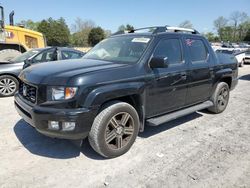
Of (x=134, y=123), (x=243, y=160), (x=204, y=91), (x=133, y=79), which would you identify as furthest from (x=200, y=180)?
(x=204, y=91)

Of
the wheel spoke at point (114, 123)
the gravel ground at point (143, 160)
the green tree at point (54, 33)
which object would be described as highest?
the green tree at point (54, 33)

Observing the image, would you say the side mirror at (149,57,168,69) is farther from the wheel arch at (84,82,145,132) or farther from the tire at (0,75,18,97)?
the tire at (0,75,18,97)

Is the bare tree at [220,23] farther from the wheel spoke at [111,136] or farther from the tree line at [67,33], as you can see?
the wheel spoke at [111,136]

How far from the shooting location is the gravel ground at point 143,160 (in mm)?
3066

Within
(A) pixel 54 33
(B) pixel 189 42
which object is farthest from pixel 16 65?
(A) pixel 54 33

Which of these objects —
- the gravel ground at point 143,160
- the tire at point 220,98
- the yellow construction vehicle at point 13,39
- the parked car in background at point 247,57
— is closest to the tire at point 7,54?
the yellow construction vehicle at point 13,39

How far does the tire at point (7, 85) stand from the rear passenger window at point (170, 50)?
523 centimetres

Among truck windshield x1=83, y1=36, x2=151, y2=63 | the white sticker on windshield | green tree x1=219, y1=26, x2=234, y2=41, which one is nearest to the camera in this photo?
truck windshield x1=83, y1=36, x2=151, y2=63

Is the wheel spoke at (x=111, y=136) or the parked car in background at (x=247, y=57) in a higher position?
the parked car in background at (x=247, y=57)

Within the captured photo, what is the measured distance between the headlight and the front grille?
13.9 inches

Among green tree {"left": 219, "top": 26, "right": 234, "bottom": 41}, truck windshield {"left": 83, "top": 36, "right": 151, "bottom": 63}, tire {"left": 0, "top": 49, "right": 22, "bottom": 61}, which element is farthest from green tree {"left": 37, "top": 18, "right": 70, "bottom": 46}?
green tree {"left": 219, "top": 26, "right": 234, "bottom": 41}

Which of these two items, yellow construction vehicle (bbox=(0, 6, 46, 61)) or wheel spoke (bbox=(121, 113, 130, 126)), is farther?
yellow construction vehicle (bbox=(0, 6, 46, 61))

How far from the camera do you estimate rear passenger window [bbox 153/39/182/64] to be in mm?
4172

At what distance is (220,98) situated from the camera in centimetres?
588
